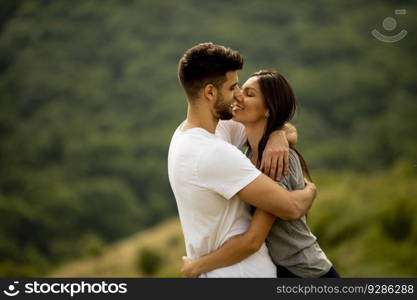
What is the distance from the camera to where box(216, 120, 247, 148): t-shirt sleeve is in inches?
150

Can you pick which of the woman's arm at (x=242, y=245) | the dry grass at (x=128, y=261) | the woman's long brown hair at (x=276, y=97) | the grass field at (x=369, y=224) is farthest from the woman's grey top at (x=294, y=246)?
the dry grass at (x=128, y=261)

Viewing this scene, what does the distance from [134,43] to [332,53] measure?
26.5m

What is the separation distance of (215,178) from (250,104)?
0.60 m

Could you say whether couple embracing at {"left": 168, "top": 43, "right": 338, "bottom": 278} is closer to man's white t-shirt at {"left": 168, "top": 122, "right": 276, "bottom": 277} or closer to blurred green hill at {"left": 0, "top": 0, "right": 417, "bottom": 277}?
man's white t-shirt at {"left": 168, "top": 122, "right": 276, "bottom": 277}

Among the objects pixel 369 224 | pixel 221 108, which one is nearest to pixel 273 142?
pixel 221 108

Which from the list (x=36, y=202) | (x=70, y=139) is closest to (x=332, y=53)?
(x=70, y=139)

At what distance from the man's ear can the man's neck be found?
0.06 m

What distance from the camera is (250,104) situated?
3529 millimetres

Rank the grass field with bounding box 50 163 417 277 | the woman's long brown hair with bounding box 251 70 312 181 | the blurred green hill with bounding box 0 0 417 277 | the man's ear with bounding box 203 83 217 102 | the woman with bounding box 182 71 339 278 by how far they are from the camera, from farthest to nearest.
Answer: the blurred green hill with bounding box 0 0 417 277
the grass field with bounding box 50 163 417 277
the woman's long brown hair with bounding box 251 70 312 181
the man's ear with bounding box 203 83 217 102
the woman with bounding box 182 71 339 278

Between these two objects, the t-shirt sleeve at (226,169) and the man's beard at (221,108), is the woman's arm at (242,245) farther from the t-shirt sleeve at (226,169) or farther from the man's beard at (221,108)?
the man's beard at (221,108)

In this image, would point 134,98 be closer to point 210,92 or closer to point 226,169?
point 210,92

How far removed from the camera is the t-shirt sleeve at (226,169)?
3143 millimetres

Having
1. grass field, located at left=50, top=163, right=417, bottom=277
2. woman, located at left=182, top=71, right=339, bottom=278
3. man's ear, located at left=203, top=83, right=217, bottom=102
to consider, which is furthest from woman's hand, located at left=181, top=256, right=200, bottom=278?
grass field, located at left=50, top=163, right=417, bottom=277

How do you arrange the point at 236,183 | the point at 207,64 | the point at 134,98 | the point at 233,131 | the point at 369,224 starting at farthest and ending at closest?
the point at 134,98
the point at 369,224
the point at 233,131
the point at 207,64
the point at 236,183
